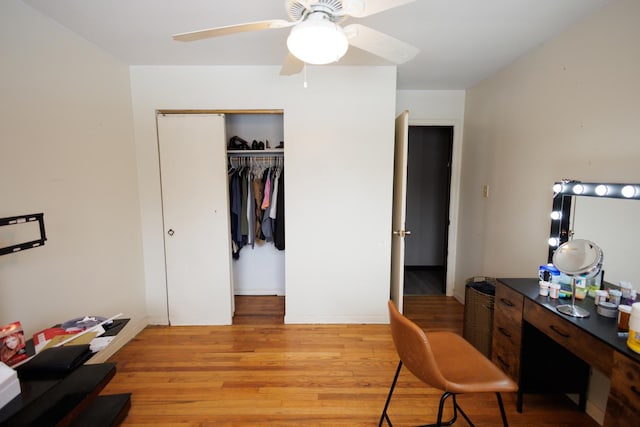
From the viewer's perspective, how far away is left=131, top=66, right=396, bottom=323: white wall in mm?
2492

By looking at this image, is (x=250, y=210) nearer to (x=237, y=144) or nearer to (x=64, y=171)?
(x=237, y=144)

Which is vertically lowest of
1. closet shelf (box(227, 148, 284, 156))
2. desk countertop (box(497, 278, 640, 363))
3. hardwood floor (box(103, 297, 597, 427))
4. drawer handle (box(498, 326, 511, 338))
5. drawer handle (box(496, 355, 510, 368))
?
hardwood floor (box(103, 297, 597, 427))

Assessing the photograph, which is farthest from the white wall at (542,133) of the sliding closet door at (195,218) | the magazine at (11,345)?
the magazine at (11,345)

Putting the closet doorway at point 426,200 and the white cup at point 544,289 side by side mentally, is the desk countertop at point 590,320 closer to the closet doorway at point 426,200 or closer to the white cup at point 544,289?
the white cup at point 544,289

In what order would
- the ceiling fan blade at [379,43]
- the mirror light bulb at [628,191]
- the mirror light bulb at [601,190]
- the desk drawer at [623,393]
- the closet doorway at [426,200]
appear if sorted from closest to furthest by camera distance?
the desk drawer at [623,393], the ceiling fan blade at [379,43], the mirror light bulb at [628,191], the mirror light bulb at [601,190], the closet doorway at [426,200]

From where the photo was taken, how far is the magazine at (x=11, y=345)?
118 centimetres

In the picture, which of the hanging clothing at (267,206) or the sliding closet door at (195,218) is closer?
the sliding closet door at (195,218)

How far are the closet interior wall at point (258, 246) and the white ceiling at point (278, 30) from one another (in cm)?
78

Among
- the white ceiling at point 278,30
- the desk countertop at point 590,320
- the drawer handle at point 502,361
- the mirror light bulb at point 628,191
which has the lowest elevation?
the drawer handle at point 502,361

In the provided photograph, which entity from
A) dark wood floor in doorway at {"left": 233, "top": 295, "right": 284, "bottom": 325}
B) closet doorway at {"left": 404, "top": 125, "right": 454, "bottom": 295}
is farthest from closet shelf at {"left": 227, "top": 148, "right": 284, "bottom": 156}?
closet doorway at {"left": 404, "top": 125, "right": 454, "bottom": 295}

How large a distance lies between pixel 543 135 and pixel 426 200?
231 centimetres

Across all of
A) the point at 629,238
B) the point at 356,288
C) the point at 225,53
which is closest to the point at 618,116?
the point at 629,238

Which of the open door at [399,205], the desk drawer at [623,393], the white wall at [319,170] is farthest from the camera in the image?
the white wall at [319,170]

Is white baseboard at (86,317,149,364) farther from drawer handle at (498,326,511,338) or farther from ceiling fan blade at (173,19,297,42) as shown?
drawer handle at (498,326,511,338)
